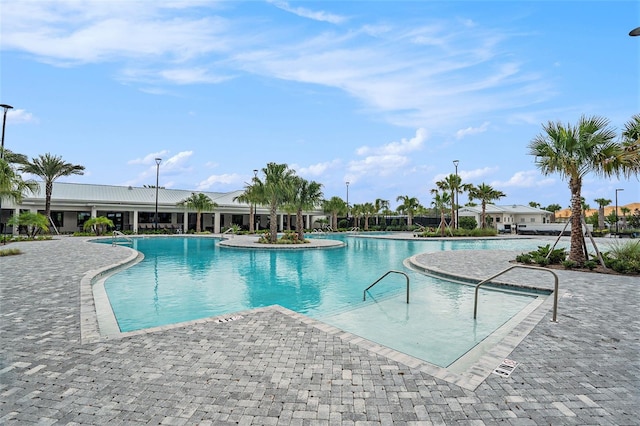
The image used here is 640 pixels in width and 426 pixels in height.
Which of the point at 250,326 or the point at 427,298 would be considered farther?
the point at 427,298

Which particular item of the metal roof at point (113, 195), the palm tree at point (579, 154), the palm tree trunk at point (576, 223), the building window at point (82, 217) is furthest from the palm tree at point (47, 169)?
the palm tree trunk at point (576, 223)

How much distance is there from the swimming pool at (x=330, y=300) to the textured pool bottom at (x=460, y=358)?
286mm

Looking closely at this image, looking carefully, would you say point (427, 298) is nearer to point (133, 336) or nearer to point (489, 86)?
point (133, 336)

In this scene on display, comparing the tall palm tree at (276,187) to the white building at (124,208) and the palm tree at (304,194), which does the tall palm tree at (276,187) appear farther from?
the white building at (124,208)

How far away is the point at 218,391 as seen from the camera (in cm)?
315

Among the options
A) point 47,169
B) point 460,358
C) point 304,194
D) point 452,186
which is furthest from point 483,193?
point 47,169

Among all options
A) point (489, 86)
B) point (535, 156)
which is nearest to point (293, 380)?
point (535, 156)

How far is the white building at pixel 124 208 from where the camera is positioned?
29.7m

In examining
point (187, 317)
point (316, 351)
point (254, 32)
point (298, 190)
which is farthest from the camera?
point (298, 190)

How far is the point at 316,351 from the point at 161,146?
3806cm

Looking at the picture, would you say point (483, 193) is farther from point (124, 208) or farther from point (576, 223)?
point (124, 208)

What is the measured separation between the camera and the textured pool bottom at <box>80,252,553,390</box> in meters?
3.61

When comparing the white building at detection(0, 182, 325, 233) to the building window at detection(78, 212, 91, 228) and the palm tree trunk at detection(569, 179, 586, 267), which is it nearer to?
the building window at detection(78, 212, 91, 228)

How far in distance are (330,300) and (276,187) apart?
14939mm
